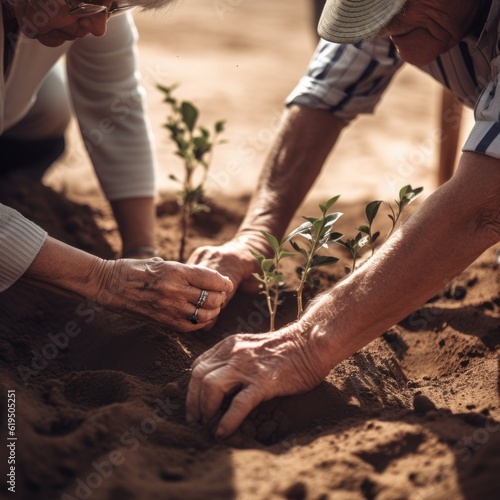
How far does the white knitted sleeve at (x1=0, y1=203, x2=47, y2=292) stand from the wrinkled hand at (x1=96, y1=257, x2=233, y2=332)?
0.23 metres

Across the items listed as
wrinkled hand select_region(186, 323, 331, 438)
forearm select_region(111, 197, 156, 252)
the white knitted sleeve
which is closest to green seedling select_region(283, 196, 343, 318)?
wrinkled hand select_region(186, 323, 331, 438)

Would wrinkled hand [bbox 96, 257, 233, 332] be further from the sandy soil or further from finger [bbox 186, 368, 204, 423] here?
finger [bbox 186, 368, 204, 423]

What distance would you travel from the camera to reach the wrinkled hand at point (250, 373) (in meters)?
2.00

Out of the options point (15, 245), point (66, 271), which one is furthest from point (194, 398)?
point (15, 245)

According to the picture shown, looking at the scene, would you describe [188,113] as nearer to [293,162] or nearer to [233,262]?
[293,162]

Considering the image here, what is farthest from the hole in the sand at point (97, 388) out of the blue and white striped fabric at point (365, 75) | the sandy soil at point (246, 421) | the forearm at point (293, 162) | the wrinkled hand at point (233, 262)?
the blue and white striped fabric at point (365, 75)

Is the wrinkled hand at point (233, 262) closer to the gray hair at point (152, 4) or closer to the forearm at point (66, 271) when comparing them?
the forearm at point (66, 271)

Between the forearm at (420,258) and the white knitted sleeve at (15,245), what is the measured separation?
→ 34.6 inches

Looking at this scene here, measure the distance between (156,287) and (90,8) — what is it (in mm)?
932

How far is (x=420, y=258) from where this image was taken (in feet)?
6.79

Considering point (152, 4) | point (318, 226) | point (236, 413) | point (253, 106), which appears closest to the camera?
point (236, 413)

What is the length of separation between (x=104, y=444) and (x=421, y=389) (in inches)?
39.6

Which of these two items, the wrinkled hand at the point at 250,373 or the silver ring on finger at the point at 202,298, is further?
the silver ring on finger at the point at 202,298

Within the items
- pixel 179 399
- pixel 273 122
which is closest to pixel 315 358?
pixel 179 399
